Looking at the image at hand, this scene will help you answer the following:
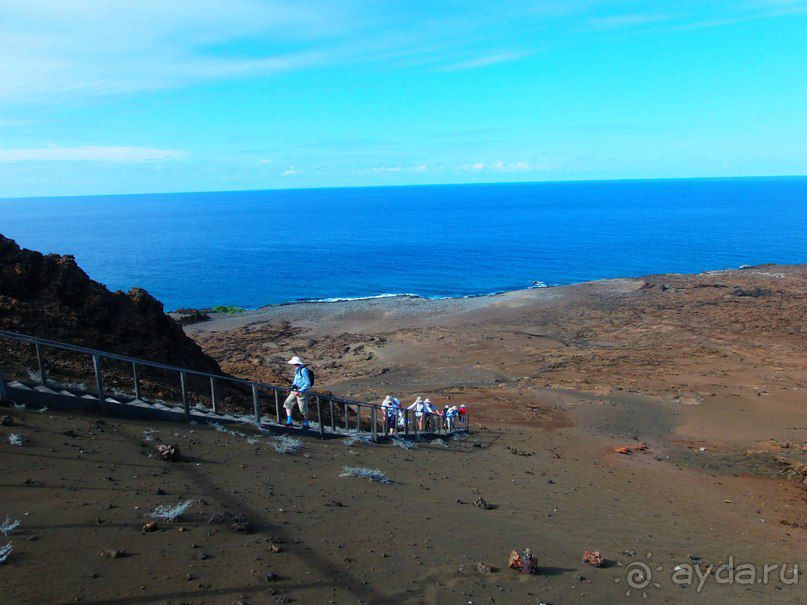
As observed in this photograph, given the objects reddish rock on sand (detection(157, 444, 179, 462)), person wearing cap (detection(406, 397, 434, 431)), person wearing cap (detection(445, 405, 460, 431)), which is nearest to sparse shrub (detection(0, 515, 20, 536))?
reddish rock on sand (detection(157, 444, 179, 462))

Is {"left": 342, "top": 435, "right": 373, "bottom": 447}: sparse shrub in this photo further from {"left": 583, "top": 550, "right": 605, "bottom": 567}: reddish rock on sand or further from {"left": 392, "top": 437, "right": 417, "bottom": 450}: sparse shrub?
{"left": 583, "top": 550, "right": 605, "bottom": 567}: reddish rock on sand

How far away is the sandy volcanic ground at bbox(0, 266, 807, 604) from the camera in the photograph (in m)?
5.62

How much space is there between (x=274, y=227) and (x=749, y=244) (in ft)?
330

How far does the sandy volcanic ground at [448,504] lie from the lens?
5.62m

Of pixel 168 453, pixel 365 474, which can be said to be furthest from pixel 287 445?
pixel 168 453

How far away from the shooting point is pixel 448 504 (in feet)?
29.1

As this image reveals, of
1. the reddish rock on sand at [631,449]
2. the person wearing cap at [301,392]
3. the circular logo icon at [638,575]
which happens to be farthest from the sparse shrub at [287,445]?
the reddish rock on sand at [631,449]

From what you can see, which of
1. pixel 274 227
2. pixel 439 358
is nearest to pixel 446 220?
pixel 274 227

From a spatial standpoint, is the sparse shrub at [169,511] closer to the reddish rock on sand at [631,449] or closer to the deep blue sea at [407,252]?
the reddish rock on sand at [631,449]

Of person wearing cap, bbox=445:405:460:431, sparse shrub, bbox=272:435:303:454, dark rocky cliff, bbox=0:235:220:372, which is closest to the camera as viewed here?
sparse shrub, bbox=272:435:303:454

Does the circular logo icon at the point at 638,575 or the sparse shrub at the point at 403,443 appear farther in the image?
the sparse shrub at the point at 403,443

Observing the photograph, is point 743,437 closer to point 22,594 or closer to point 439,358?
point 439,358

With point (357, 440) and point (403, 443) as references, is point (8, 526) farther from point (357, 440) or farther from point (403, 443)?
point (403, 443)

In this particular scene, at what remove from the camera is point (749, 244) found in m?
82.1
